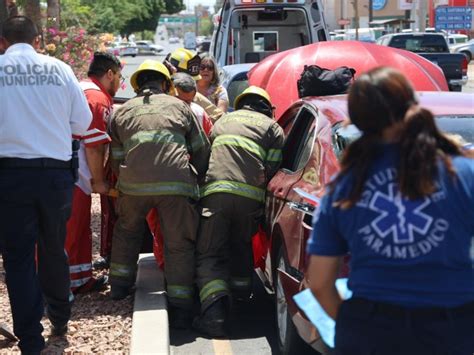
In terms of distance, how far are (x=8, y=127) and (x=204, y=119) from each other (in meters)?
2.55

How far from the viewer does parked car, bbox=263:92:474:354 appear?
4.81m

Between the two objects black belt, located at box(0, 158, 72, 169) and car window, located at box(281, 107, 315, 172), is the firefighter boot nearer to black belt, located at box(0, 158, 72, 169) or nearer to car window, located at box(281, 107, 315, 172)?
car window, located at box(281, 107, 315, 172)

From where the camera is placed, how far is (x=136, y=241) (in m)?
6.32

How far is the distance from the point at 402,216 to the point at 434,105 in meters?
2.64

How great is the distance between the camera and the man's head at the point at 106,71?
21.3 ft

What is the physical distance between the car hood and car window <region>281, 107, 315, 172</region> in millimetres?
3411

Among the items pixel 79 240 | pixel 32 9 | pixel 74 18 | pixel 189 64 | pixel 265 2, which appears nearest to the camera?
pixel 79 240

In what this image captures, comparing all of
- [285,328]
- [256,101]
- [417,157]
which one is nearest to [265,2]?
[256,101]

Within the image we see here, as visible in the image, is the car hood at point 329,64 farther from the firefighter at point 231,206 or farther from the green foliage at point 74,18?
the green foliage at point 74,18

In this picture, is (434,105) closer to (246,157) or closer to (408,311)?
(246,157)

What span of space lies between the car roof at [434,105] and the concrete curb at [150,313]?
1.67 m

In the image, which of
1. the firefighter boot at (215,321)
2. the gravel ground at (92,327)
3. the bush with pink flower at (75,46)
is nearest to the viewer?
the gravel ground at (92,327)

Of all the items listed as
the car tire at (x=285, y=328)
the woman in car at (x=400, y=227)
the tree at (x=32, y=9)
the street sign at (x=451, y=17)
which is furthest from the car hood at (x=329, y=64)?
the street sign at (x=451, y=17)

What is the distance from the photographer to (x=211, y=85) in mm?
9562
